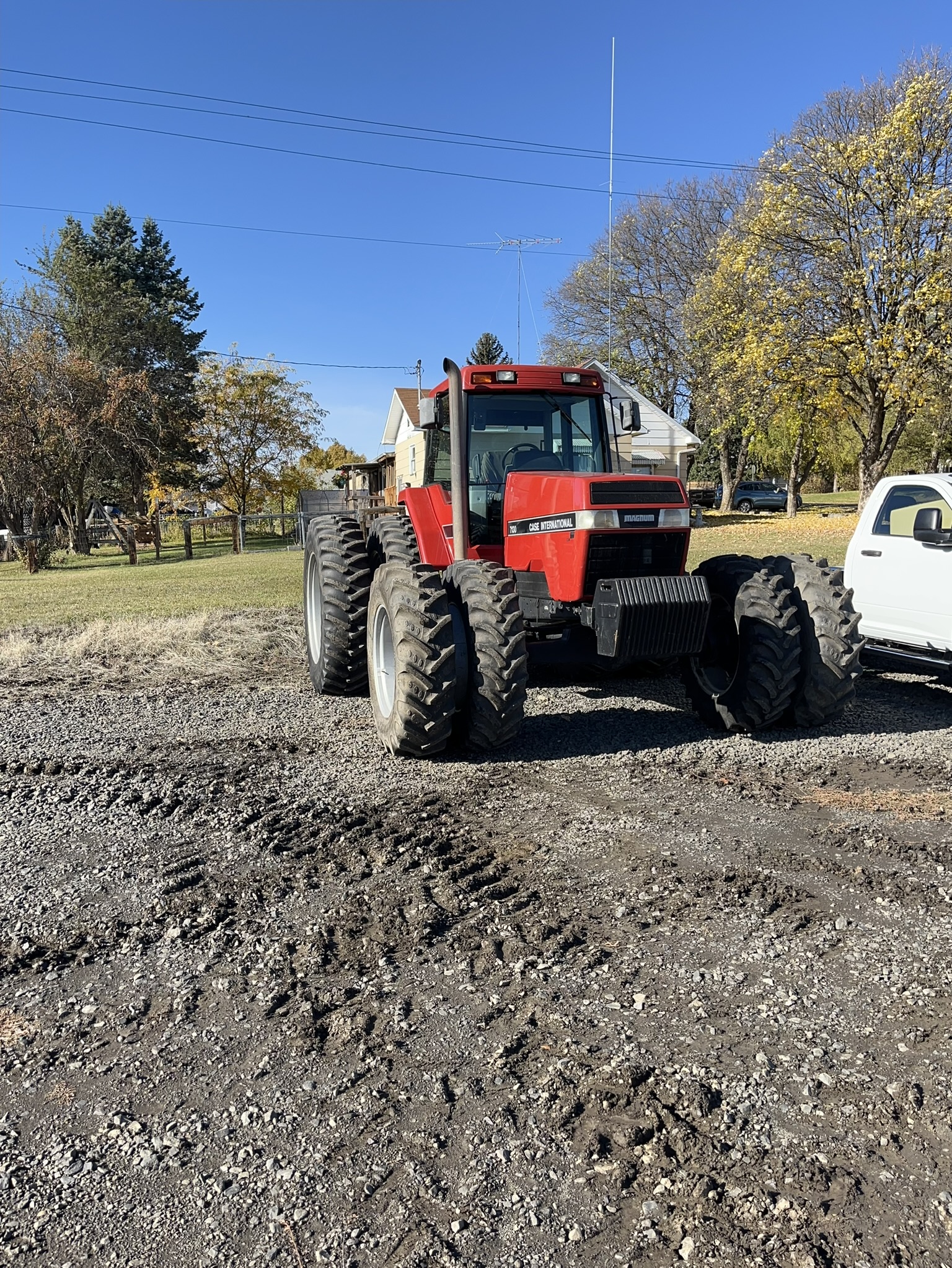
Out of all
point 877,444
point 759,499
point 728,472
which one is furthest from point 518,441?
point 759,499

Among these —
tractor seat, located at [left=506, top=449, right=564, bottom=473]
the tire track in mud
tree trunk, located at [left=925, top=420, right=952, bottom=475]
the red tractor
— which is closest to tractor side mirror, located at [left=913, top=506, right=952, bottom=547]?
the red tractor

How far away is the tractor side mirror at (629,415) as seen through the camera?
6.66 meters

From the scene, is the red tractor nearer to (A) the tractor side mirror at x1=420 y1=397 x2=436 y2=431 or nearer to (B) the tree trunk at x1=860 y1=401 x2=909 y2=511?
(A) the tractor side mirror at x1=420 y1=397 x2=436 y2=431

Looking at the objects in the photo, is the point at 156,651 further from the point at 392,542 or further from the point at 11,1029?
the point at 11,1029

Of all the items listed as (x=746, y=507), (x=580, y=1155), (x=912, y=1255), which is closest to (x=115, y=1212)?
(x=580, y=1155)

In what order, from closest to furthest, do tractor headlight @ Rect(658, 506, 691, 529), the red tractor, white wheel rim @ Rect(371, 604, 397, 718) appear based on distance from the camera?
the red tractor
tractor headlight @ Rect(658, 506, 691, 529)
white wheel rim @ Rect(371, 604, 397, 718)

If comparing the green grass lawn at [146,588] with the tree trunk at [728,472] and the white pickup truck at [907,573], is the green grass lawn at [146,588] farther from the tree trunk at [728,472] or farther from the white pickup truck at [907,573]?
the tree trunk at [728,472]

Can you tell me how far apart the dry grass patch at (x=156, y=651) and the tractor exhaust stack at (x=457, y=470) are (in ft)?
11.0

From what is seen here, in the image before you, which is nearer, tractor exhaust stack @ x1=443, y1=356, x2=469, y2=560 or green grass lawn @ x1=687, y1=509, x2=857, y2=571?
tractor exhaust stack @ x1=443, y1=356, x2=469, y2=560

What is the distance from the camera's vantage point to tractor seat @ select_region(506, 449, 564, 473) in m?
6.61

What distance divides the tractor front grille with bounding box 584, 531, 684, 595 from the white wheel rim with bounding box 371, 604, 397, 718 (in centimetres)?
149

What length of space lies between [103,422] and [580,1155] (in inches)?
1182

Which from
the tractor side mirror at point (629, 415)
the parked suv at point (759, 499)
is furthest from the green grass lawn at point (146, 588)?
the parked suv at point (759, 499)

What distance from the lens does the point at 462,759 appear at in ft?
19.2
